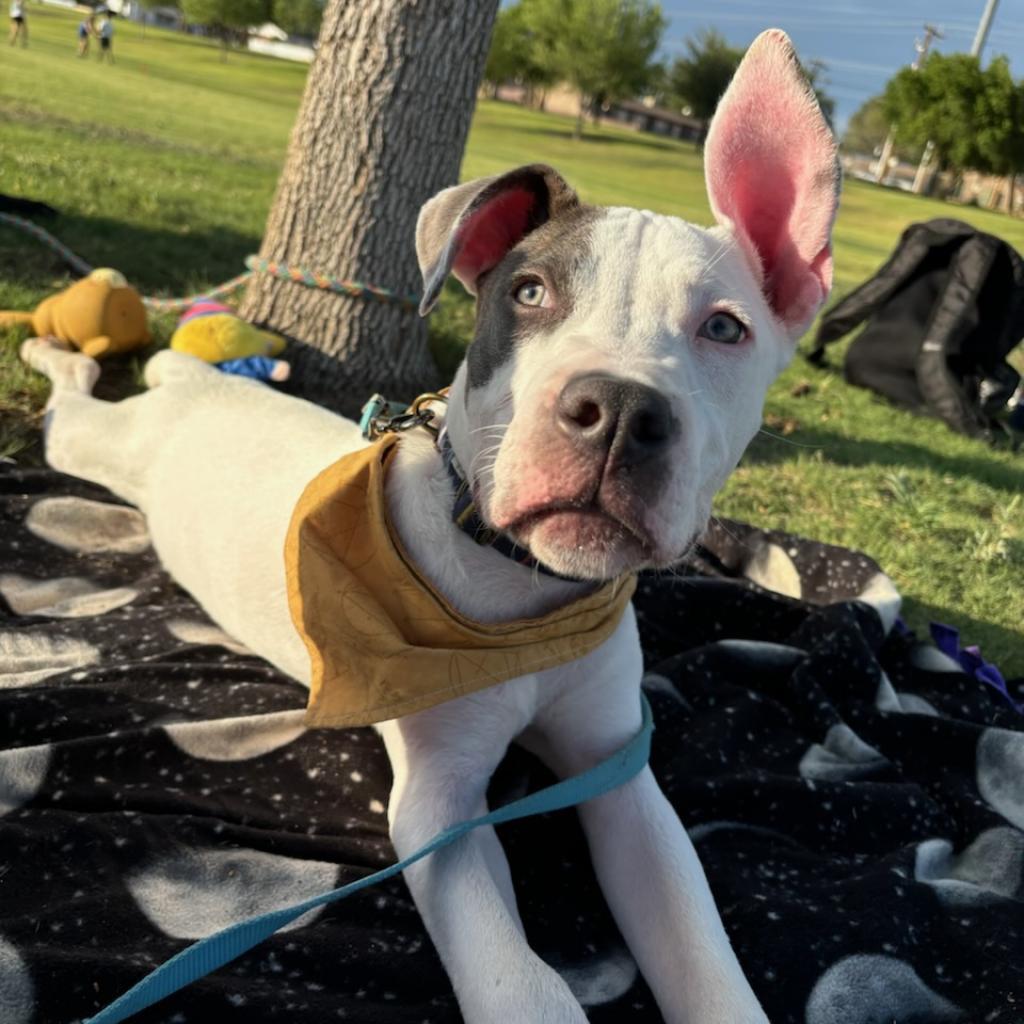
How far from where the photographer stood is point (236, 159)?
15.8m

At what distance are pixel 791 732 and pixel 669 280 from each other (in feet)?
5.77

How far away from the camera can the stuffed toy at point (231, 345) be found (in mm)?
4949

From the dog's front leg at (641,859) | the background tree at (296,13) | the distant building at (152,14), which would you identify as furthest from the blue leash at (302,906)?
the distant building at (152,14)

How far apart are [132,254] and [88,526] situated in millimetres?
4101

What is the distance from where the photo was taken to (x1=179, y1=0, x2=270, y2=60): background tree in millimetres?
73688

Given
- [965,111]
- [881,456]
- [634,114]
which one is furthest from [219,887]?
[634,114]

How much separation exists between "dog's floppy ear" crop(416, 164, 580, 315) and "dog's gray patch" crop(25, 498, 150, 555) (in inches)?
79.2

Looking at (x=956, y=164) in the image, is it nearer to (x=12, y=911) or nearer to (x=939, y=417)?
(x=939, y=417)

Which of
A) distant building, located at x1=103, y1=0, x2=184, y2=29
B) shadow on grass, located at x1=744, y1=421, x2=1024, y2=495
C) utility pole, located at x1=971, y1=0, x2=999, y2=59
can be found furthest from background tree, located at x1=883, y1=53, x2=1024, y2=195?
distant building, located at x1=103, y1=0, x2=184, y2=29

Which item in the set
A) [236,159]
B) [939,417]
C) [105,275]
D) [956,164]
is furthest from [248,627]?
[956,164]

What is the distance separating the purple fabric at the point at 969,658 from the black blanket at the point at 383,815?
158 mm

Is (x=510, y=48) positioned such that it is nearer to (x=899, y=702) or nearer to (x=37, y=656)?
(x=899, y=702)

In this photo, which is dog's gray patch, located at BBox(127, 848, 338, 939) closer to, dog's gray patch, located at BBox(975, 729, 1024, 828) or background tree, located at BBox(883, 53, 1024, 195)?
dog's gray patch, located at BBox(975, 729, 1024, 828)

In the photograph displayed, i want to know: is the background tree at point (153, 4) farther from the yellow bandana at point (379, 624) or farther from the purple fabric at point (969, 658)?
the yellow bandana at point (379, 624)
